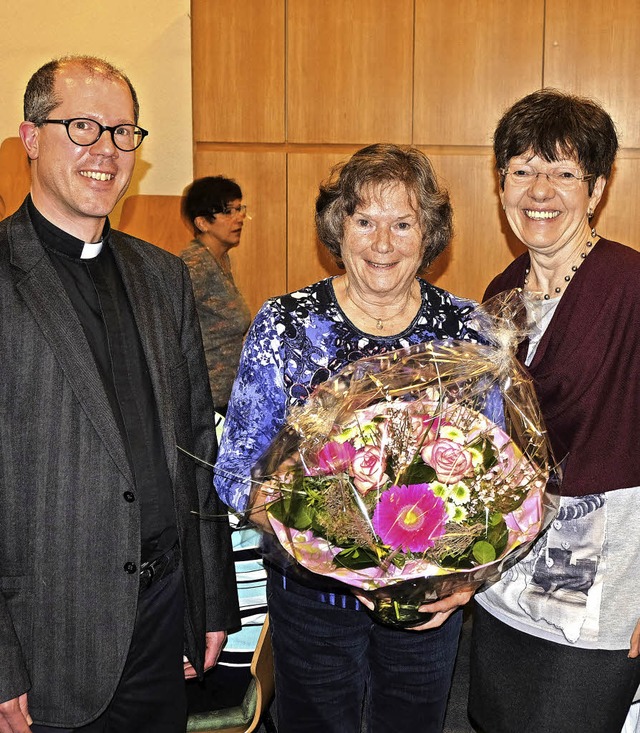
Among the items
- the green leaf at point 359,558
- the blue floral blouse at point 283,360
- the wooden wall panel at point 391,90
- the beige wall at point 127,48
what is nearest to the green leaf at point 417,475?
the green leaf at point 359,558

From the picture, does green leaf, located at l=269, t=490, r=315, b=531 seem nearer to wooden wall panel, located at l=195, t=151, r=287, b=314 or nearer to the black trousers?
the black trousers

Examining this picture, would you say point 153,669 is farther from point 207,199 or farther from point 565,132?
point 207,199

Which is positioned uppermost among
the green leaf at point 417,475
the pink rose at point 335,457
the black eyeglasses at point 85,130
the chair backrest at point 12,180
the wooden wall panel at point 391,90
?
the wooden wall panel at point 391,90

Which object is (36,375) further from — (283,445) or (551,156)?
(551,156)

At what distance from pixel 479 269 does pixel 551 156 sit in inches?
153

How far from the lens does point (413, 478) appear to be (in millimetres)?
1434

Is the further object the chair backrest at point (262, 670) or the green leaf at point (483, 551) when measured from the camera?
the chair backrest at point (262, 670)

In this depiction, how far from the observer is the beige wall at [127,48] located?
5.74 metres

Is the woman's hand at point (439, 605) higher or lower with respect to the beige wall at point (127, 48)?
lower

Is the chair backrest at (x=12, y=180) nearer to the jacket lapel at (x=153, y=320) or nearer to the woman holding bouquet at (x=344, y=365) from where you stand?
the jacket lapel at (x=153, y=320)

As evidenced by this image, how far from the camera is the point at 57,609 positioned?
1747 mm

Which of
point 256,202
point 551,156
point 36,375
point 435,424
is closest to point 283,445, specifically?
point 435,424

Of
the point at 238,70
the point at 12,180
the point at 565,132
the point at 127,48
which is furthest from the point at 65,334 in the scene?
the point at 127,48

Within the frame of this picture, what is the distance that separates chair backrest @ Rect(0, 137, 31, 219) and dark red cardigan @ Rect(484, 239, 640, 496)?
4.52 meters
